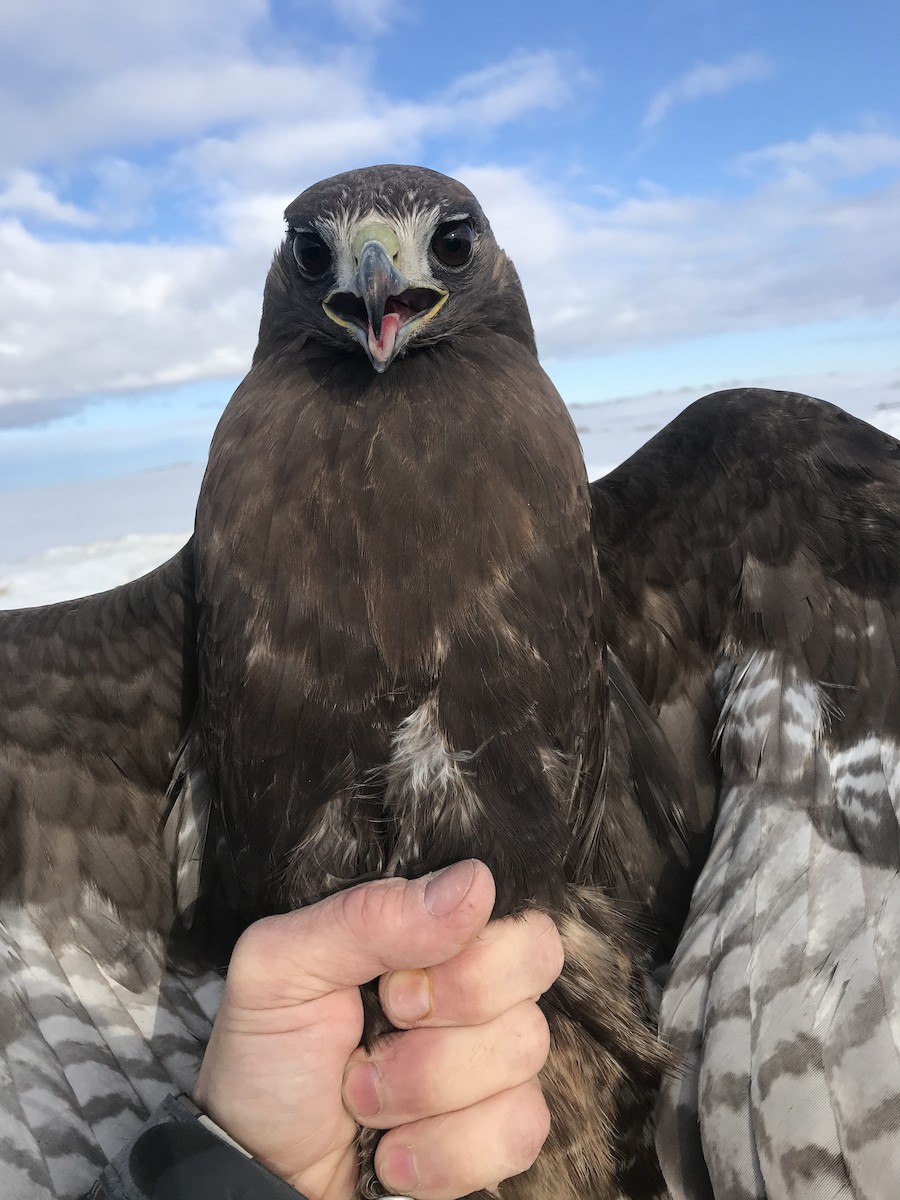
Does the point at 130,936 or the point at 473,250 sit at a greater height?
the point at 473,250

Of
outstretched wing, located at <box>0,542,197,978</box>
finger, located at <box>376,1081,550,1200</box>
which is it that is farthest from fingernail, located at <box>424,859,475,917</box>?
outstretched wing, located at <box>0,542,197,978</box>

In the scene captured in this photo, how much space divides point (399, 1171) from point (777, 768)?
5.37 ft

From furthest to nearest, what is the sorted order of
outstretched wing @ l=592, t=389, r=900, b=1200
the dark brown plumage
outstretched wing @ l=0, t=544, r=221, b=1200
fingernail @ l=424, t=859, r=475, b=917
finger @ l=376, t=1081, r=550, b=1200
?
1. outstretched wing @ l=0, t=544, r=221, b=1200
2. outstretched wing @ l=592, t=389, r=900, b=1200
3. the dark brown plumage
4. finger @ l=376, t=1081, r=550, b=1200
5. fingernail @ l=424, t=859, r=475, b=917

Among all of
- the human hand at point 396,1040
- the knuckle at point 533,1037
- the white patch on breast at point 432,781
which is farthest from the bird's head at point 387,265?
the knuckle at point 533,1037

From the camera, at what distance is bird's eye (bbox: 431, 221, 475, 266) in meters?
2.80

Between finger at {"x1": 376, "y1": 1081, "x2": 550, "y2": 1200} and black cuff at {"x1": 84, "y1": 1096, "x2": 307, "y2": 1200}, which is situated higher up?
black cuff at {"x1": 84, "y1": 1096, "x2": 307, "y2": 1200}

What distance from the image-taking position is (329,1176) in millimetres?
2398

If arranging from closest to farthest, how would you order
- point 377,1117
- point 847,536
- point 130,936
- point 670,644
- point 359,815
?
point 377,1117
point 359,815
point 847,536
point 670,644
point 130,936

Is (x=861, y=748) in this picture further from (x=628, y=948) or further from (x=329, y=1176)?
(x=329, y=1176)

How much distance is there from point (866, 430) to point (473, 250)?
1.38m

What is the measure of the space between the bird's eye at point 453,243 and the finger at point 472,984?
2017 millimetres

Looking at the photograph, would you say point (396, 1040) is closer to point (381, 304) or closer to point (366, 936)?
point (366, 936)

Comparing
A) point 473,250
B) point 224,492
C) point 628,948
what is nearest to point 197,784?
point 224,492

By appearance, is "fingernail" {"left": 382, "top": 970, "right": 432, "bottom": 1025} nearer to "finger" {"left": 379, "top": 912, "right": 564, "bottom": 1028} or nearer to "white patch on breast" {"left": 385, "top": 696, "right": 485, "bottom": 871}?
"finger" {"left": 379, "top": 912, "right": 564, "bottom": 1028}
